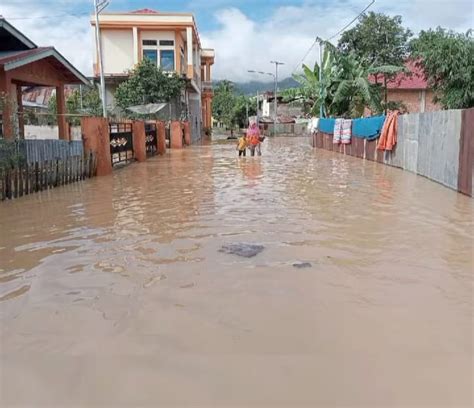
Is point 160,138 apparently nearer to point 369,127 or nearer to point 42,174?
point 369,127

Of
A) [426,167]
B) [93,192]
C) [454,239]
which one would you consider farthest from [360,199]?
[93,192]


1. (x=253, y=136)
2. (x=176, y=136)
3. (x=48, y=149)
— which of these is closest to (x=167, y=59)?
(x=176, y=136)

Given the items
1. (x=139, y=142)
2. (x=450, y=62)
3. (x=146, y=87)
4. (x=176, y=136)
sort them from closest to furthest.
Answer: (x=139, y=142)
(x=450, y=62)
(x=176, y=136)
(x=146, y=87)

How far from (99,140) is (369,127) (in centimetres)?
1079

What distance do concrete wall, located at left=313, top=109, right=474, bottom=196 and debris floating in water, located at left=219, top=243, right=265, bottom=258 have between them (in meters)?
5.96

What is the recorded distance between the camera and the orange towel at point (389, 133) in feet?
56.5

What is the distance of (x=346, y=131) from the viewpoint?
78.5 ft

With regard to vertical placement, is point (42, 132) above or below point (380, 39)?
below

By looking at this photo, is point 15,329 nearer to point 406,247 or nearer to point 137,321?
point 137,321

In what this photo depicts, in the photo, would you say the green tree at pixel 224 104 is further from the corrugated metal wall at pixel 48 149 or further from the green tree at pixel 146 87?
the corrugated metal wall at pixel 48 149

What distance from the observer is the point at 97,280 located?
521 centimetres

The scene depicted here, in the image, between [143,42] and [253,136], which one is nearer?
[253,136]

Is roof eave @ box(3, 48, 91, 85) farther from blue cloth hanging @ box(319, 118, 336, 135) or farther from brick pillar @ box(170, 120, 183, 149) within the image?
blue cloth hanging @ box(319, 118, 336, 135)

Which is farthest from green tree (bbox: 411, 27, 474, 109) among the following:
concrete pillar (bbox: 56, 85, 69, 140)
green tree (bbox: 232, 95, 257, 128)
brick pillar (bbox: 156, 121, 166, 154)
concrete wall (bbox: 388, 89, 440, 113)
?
green tree (bbox: 232, 95, 257, 128)
